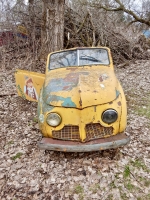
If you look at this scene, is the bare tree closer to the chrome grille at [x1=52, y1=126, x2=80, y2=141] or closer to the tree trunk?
the tree trunk

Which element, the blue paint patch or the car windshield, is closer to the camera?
the blue paint patch

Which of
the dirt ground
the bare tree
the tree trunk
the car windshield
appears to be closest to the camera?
the dirt ground

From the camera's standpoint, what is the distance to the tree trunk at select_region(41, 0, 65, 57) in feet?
24.8

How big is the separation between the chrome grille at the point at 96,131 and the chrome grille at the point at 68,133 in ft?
0.54

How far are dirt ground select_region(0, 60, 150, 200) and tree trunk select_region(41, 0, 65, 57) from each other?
14.0 ft

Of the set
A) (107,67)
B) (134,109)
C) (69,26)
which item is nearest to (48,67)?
(107,67)

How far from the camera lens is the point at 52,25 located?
7836 millimetres

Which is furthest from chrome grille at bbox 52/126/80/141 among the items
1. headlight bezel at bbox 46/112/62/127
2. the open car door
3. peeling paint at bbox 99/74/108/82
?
the open car door

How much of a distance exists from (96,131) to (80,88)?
0.72 meters

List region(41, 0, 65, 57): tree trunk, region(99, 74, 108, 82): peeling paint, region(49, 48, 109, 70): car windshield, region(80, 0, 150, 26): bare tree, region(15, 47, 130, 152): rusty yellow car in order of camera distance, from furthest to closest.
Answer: region(80, 0, 150, 26): bare tree, region(41, 0, 65, 57): tree trunk, region(49, 48, 109, 70): car windshield, region(99, 74, 108, 82): peeling paint, region(15, 47, 130, 152): rusty yellow car

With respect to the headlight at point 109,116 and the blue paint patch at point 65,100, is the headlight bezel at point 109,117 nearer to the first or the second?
the headlight at point 109,116

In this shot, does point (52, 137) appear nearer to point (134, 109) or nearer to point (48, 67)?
point (48, 67)

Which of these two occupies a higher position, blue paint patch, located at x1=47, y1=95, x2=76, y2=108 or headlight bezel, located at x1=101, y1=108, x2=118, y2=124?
blue paint patch, located at x1=47, y1=95, x2=76, y2=108

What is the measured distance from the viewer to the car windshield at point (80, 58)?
4.38 m
